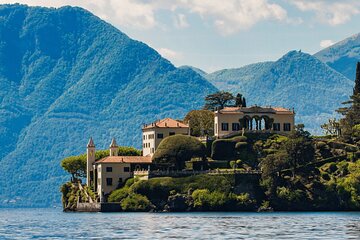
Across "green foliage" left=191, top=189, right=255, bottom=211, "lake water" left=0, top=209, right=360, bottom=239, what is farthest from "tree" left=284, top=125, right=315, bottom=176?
"lake water" left=0, top=209, right=360, bottom=239

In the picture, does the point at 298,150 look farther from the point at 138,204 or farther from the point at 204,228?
the point at 204,228

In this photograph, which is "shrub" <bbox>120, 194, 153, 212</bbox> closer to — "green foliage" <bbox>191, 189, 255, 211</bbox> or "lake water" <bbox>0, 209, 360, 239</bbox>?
"green foliage" <bbox>191, 189, 255, 211</bbox>

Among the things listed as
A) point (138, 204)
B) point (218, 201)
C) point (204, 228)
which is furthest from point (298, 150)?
point (204, 228)

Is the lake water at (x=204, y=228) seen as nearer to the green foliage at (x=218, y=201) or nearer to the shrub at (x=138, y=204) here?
the green foliage at (x=218, y=201)

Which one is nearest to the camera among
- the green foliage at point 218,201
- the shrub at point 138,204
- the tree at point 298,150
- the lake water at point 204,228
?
the lake water at point 204,228

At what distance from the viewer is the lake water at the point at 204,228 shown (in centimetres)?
12412

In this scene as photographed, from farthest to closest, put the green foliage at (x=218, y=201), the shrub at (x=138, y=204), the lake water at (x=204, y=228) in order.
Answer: the shrub at (x=138, y=204) < the green foliage at (x=218, y=201) < the lake water at (x=204, y=228)

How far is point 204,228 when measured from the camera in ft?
449

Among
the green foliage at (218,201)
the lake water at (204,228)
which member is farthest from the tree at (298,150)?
the lake water at (204,228)

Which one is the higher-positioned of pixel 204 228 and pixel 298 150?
pixel 298 150

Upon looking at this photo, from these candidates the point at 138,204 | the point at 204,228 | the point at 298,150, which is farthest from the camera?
the point at 138,204

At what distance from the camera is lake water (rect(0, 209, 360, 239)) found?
12412cm

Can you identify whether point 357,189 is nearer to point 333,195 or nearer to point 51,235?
point 333,195

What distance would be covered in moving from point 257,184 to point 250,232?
6760 centimetres
